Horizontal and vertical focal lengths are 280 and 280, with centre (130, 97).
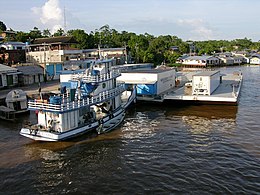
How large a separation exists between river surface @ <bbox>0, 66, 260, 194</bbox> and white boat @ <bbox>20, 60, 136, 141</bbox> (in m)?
1.08

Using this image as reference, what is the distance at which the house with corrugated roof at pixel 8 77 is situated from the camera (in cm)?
4534

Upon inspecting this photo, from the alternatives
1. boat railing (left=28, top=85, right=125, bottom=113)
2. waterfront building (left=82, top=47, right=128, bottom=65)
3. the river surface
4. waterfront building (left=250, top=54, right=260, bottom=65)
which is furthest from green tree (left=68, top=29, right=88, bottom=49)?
waterfront building (left=250, top=54, right=260, bottom=65)

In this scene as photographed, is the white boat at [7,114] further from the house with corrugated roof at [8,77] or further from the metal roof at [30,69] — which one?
the metal roof at [30,69]

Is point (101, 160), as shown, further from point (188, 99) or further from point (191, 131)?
point (188, 99)

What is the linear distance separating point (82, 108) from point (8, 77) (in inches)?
1006

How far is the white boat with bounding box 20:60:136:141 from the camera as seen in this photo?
24.1 metres

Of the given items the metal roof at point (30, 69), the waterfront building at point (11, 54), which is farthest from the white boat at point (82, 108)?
the waterfront building at point (11, 54)

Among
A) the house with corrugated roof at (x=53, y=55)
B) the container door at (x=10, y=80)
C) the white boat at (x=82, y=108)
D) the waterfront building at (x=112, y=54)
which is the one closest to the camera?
the white boat at (x=82, y=108)

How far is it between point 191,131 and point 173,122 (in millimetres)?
3756

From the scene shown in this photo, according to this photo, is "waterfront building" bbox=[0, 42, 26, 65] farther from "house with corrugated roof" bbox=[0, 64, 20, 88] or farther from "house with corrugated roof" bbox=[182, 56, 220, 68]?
"house with corrugated roof" bbox=[182, 56, 220, 68]

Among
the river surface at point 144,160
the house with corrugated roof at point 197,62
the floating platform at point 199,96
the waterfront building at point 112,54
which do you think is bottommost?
the river surface at point 144,160

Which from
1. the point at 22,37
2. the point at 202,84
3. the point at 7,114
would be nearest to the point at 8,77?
the point at 7,114

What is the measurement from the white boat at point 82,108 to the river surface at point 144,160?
108cm

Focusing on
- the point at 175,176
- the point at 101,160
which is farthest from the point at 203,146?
the point at 101,160
